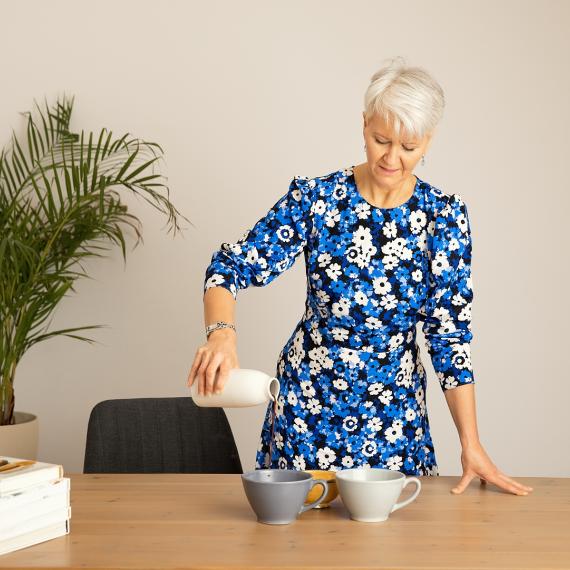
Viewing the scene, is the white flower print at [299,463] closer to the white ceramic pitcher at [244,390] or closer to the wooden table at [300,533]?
the wooden table at [300,533]

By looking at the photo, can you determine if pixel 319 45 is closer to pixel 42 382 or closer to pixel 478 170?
pixel 478 170

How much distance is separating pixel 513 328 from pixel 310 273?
1843 millimetres

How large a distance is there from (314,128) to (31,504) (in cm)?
251

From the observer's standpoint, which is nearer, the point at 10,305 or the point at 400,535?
the point at 400,535

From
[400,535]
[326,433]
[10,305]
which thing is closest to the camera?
[400,535]

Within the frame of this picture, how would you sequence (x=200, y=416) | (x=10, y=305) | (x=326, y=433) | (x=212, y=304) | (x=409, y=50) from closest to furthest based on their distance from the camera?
(x=212, y=304) → (x=326, y=433) → (x=200, y=416) → (x=10, y=305) → (x=409, y=50)

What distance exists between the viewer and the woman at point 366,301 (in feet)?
6.36

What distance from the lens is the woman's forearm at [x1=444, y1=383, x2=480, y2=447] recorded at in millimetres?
1848

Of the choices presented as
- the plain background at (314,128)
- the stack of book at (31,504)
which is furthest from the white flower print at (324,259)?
the plain background at (314,128)

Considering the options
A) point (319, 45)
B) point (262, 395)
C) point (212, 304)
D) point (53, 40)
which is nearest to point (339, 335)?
point (212, 304)

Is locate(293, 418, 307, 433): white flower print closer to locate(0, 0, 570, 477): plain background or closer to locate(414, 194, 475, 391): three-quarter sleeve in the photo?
locate(414, 194, 475, 391): three-quarter sleeve

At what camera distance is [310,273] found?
6.61ft

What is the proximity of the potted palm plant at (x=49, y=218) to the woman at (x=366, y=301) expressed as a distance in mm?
1337

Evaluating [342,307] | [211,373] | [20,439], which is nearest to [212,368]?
[211,373]
